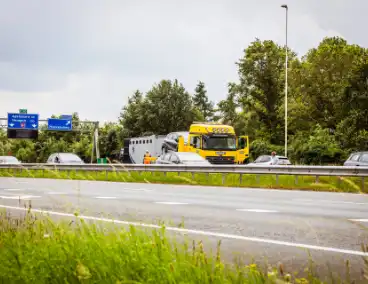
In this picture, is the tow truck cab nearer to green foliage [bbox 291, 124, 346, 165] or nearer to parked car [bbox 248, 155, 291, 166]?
parked car [bbox 248, 155, 291, 166]

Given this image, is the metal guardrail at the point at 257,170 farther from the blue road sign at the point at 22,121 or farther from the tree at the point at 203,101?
the tree at the point at 203,101

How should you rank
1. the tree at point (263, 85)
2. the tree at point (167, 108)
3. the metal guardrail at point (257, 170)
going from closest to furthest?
the metal guardrail at point (257, 170)
the tree at point (263, 85)
the tree at point (167, 108)

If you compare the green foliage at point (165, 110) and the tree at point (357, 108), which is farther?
the green foliage at point (165, 110)

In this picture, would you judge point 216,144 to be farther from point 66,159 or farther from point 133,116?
point 133,116

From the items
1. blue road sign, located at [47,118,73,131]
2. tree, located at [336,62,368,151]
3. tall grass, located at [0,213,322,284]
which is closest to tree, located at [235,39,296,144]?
blue road sign, located at [47,118,73,131]

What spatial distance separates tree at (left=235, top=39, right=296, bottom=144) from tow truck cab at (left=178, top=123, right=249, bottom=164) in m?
31.3

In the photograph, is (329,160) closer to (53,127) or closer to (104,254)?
(53,127)

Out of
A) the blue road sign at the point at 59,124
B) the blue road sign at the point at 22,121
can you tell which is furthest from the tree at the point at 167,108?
the blue road sign at the point at 22,121

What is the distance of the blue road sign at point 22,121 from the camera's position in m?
67.6

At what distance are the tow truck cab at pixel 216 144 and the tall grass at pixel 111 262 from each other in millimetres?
33363

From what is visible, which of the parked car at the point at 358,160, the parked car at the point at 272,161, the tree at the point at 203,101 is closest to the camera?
the parked car at the point at 358,160

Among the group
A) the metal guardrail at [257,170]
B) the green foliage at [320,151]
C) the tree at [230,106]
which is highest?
the tree at [230,106]

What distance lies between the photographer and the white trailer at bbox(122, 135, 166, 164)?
164 ft

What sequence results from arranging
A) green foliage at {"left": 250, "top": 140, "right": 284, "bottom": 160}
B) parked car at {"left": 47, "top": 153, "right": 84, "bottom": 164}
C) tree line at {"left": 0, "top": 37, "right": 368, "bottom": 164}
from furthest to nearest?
tree line at {"left": 0, "top": 37, "right": 368, "bottom": 164} → green foliage at {"left": 250, "top": 140, "right": 284, "bottom": 160} → parked car at {"left": 47, "top": 153, "right": 84, "bottom": 164}
